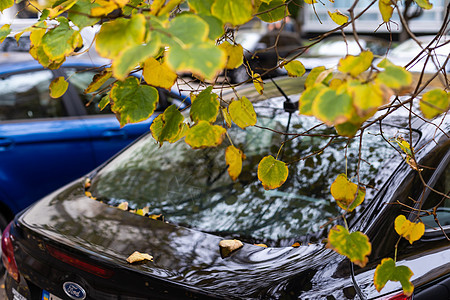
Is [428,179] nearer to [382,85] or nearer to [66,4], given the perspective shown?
[382,85]

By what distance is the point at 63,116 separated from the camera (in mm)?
4266

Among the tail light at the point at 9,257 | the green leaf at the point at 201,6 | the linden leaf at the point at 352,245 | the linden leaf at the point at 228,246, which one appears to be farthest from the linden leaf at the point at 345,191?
the tail light at the point at 9,257

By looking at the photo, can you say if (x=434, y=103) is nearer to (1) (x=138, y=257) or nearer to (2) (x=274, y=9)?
(2) (x=274, y=9)

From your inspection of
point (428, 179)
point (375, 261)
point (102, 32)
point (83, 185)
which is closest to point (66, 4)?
point (102, 32)

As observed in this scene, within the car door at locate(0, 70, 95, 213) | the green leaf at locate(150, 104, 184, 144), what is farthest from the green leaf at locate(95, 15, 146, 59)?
the car door at locate(0, 70, 95, 213)

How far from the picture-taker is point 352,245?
1441 millimetres

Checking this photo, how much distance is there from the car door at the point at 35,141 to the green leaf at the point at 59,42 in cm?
280

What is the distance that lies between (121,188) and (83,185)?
0.26 metres

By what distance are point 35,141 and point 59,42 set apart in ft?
9.34

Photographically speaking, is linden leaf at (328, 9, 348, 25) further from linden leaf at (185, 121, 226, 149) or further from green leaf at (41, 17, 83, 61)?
green leaf at (41, 17, 83, 61)

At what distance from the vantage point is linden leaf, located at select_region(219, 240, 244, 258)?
2.08m

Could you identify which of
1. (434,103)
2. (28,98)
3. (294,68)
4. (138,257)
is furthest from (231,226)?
(28,98)

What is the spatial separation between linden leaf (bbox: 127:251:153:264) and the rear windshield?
338 millimetres

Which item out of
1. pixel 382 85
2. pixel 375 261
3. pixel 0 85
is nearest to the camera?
pixel 382 85
